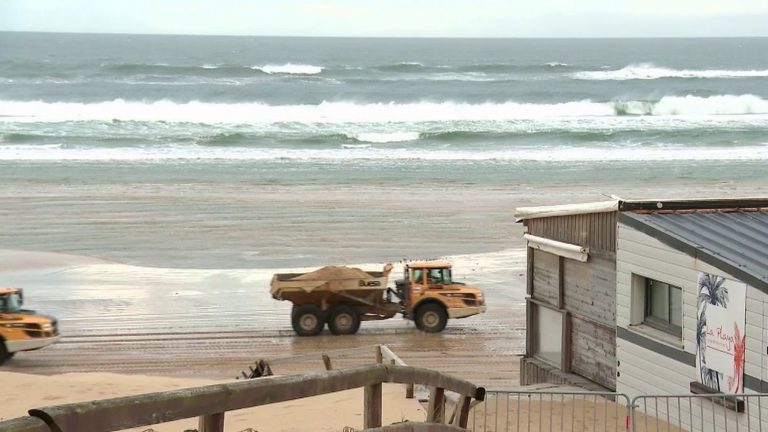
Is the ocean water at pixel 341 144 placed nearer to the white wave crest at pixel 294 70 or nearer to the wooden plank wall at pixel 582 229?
the white wave crest at pixel 294 70

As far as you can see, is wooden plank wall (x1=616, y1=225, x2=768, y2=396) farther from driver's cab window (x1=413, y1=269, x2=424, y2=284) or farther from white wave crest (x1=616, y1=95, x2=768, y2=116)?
white wave crest (x1=616, y1=95, x2=768, y2=116)

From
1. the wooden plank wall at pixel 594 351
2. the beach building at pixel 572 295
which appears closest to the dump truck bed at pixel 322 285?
the beach building at pixel 572 295

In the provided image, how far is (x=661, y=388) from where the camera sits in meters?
13.5

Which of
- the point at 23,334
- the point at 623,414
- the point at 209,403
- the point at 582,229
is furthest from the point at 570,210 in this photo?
the point at 209,403

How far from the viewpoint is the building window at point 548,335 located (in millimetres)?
16547

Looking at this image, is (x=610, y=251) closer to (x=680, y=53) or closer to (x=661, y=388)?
(x=661, y=388)

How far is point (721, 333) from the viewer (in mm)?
12469

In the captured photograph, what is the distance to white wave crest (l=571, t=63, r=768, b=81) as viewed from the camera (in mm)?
110481

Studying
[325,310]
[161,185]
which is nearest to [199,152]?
[161,185]

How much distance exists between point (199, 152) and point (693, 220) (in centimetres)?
4007

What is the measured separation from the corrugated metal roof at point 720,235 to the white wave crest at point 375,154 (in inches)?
1391

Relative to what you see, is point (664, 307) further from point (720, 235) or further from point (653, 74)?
point (653, 74)

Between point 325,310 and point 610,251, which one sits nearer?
point 610,251

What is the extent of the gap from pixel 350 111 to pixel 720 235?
61.9 metres
